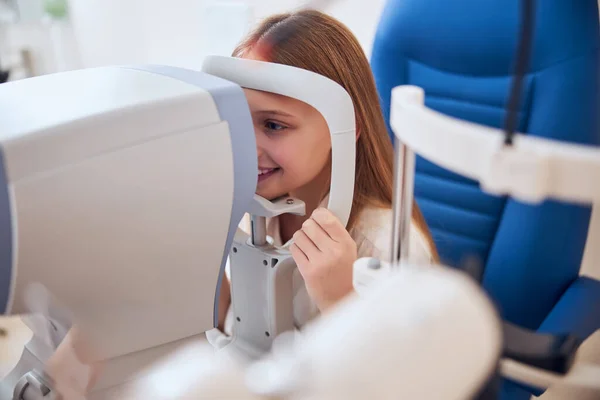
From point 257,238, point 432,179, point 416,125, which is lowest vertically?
point 432,179

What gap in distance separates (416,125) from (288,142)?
0.49 m

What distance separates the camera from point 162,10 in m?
1.90

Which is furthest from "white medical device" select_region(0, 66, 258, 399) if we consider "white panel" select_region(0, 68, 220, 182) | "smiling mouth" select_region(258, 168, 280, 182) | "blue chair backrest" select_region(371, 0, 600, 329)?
"blue chair backrest" select_region(371, 0, 600, 329)

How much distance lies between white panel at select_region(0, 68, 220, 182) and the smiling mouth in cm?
24

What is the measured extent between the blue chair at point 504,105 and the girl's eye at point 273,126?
0.32 metres

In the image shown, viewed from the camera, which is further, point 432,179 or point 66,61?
point 66,61

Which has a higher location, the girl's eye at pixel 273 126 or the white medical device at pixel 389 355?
the white medical device at pixel 389 355

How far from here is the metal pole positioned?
1.30ft

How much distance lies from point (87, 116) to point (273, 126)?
1.18 feet

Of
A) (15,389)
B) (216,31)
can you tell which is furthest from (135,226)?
(216,31)

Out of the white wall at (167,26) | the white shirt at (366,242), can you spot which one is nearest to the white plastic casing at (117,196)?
the white shirt at (366,242)

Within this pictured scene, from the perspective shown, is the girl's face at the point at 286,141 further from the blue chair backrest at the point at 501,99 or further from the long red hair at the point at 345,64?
the blue chair backrest at the point at 501,99

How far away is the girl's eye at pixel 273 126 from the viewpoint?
2.62 feet

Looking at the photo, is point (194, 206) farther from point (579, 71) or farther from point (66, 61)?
point (66, 61)
